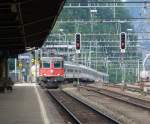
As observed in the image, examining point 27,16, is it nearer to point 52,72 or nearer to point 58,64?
point 52,72

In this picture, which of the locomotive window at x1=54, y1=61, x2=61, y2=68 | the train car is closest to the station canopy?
the train car

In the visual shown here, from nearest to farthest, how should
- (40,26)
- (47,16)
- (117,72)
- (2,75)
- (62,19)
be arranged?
(47,16) < (40,26) < (2,75) < (62,19) < (117,72)

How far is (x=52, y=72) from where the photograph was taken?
5644cm

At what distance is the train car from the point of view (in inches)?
2201

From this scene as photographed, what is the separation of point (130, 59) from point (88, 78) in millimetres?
8991

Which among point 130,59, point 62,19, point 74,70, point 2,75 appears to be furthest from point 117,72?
point 2,75

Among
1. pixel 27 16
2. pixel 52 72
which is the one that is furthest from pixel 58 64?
pixel 27 16

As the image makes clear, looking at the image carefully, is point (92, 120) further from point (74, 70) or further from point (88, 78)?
point (88, 78)

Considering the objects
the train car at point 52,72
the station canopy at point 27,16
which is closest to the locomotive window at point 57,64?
the train car at point 52,72

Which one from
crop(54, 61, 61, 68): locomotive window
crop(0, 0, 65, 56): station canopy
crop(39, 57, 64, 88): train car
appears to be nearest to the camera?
crop(0, 0, 65, 56): station canopy

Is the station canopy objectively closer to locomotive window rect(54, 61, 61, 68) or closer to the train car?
the train car

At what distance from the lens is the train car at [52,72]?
183ft

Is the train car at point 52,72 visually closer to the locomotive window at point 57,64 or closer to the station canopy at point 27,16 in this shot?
the locomotive window at point 57,64

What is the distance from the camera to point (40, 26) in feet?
96.0
